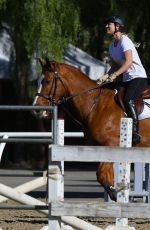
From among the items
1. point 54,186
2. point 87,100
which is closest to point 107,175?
point 87,100

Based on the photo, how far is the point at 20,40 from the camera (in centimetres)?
2159

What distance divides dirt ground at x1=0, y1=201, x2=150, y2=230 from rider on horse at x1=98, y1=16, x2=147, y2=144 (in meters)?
1.12

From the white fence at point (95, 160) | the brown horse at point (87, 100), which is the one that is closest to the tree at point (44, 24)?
the brown horse at point (87, 100)

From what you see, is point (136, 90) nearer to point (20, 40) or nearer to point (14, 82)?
point (20, 40)

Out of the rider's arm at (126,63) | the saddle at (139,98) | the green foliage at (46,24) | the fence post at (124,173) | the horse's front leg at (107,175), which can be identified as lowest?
the horse's front leg at (107,175)

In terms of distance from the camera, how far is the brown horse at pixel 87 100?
12.4 m

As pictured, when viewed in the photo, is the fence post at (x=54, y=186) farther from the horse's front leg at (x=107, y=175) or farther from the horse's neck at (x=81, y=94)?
the horse's neck at (x=81, y=94)

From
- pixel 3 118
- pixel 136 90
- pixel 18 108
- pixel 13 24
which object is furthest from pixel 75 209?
pixel 3 118

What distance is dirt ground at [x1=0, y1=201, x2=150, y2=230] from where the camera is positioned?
1166cm

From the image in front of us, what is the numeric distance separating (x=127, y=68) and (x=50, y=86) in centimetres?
114

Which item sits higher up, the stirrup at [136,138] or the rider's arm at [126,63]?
the rider's arm at [126,63]

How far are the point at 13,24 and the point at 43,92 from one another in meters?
9.05

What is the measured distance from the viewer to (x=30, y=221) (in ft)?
40.4

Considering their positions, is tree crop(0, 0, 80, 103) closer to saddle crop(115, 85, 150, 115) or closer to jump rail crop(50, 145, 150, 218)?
saddle crop(115, 85, 150, 115)
